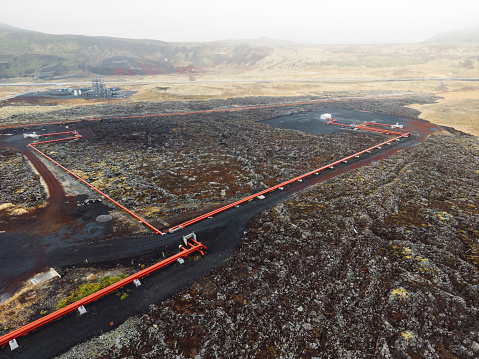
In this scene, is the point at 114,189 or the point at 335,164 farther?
the point at 335,164

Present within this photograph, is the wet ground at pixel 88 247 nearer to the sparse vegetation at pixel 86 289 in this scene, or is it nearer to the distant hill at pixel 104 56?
the sparse vegetation at pixel 86 289

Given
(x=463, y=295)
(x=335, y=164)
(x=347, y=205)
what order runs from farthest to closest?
(x=335, y=164)
(x=347, y=205)
(x=463, y=295)

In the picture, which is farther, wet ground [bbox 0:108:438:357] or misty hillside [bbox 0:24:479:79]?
misty hillside [bbox 0:24:479:79]

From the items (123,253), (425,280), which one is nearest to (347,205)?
(425,280)

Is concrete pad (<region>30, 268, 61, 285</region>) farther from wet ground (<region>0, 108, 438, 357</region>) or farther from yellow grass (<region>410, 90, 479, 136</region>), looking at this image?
yellow grass (<region>410, 90, 479, 136</region>)

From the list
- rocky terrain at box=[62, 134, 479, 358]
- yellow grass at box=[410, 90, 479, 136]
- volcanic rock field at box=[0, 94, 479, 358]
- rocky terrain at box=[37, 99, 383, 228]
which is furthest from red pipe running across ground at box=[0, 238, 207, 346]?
yellow grass at box=[410, 90, 479, 136]

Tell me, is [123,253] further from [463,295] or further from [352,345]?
[463,295]
